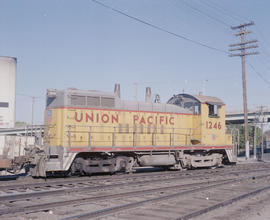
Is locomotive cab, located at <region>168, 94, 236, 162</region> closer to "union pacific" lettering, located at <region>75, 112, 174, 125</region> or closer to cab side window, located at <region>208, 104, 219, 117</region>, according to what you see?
cab side window, located at <region>208, 104, 219, 117</region>

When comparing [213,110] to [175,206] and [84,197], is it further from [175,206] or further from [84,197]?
[84,197]

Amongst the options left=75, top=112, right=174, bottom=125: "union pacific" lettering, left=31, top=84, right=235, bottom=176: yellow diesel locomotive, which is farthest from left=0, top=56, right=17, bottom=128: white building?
left=75, top=112, right=174, bottom=125: "union pacific" lettering

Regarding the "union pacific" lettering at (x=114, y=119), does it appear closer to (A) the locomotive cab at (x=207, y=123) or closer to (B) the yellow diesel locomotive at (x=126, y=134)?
(B) the yellow diesel locomotive at (x=126, y=134)

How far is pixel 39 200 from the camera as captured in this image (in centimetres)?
802

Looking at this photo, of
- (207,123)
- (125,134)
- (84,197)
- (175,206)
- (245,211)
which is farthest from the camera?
(207,123)

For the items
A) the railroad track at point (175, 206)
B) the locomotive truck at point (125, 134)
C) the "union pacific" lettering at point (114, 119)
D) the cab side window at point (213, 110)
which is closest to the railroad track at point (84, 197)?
the railroad track at point (175, 206)

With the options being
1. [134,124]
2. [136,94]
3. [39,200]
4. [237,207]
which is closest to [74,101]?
[134,124]

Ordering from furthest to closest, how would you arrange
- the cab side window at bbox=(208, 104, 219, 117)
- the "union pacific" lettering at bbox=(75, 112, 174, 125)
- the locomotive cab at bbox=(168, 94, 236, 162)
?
the cab side window at bbox=(208, 104, 219, 117) < the locomotive cab at bbox=(168, 94, 236, 162) < the "union pacific" lettering at bbox=(75, 112, 174, 125)

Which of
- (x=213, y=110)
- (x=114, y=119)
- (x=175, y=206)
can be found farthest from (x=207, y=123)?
(x=175, y=206)

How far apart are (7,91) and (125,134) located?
233 inches

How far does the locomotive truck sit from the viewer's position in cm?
1273

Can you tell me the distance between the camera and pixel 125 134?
566 inches

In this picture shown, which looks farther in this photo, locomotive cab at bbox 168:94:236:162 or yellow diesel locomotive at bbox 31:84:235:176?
locomotive cab at bbox 168:94:236:162

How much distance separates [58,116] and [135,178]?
3941 millimetres
